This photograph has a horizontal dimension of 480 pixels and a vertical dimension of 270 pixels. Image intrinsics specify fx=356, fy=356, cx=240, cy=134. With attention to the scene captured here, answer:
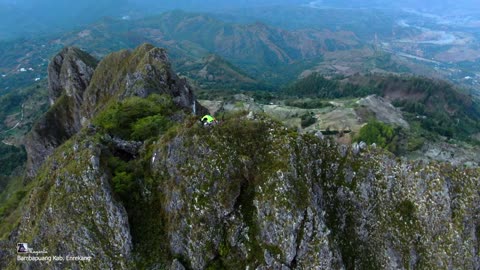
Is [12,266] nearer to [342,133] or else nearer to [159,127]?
[159,127]

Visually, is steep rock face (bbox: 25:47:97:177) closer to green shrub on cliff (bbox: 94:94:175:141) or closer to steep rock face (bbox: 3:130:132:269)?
green shrub on cliff (bbox: 94:94:175:141)

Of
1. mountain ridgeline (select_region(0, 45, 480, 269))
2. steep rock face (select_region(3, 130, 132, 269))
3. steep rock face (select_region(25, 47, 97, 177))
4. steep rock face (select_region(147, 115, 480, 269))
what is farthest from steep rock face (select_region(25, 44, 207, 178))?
steep rock face (select_region(147, 115, 480, 269))

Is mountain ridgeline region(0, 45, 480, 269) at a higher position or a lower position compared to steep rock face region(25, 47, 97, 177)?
higher

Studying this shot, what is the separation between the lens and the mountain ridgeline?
26.6m

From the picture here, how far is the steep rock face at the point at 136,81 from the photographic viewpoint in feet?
176

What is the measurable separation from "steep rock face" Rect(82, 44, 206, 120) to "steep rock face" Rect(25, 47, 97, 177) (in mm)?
8248

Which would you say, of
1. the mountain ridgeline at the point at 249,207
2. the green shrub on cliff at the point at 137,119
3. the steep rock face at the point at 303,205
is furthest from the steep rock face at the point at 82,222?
the green shrub on cliff at the point at 137,119

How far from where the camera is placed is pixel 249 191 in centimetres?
2792

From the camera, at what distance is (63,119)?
256 feet

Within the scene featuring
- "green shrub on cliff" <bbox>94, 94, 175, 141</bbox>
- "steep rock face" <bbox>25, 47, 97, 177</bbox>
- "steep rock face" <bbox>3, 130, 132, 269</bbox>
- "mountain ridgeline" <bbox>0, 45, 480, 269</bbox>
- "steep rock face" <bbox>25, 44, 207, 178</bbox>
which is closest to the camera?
"mountain ridgeline" <bbox>0, 45, 480, 269</bbox>

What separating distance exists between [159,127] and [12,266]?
17404 mm

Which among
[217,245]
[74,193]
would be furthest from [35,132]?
[217,245]

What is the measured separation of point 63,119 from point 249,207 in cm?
6484

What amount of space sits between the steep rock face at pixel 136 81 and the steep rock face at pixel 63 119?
8.25 metres
